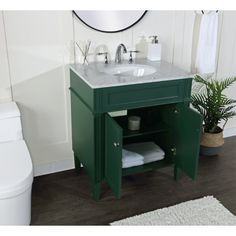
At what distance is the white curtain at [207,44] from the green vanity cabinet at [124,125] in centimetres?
50

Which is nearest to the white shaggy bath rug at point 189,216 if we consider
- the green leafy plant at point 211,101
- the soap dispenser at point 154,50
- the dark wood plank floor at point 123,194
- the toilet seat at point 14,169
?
the dark wood plank floor at point 123,194

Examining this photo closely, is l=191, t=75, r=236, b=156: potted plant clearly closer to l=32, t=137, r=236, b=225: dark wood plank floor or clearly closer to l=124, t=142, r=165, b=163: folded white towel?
l=32, t=137, r=236, b=225: dark wood plank floor

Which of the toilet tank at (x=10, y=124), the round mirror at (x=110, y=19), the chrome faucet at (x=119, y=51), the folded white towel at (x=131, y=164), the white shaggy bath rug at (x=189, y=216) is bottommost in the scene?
the white shaggy bath rug at (x=189, y=216)

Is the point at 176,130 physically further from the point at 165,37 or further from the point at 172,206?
the point at 165,37

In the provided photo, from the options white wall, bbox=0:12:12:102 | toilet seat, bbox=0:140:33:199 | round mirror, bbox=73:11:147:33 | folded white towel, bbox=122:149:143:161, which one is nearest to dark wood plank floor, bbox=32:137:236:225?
folded white towel, bbox=122:149:143:161

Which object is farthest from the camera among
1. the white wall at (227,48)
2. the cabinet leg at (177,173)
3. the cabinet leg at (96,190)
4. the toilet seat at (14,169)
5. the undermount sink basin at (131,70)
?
the white wall at (227,48)

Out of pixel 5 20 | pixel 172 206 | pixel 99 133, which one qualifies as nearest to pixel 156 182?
pixel 172 206

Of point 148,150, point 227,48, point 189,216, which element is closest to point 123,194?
point 148,150

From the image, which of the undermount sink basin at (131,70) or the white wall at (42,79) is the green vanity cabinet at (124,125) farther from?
the undermount sink basin at (131,70)

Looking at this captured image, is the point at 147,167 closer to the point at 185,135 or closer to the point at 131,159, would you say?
the point at 131,159

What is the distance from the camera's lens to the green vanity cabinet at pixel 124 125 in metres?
1.98

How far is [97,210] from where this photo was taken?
7.13ft

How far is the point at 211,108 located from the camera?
267cm

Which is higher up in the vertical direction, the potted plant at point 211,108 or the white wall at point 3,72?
the white wall at point 3,72
